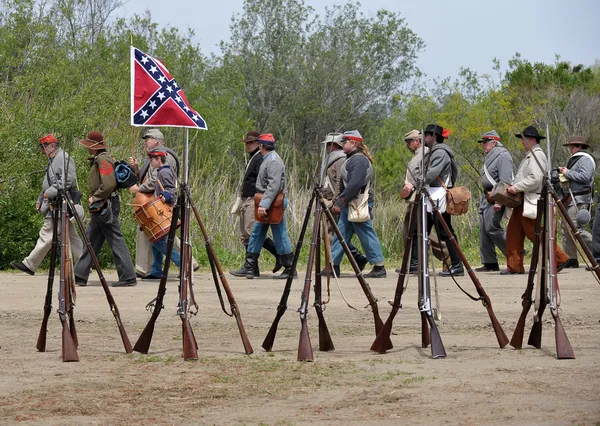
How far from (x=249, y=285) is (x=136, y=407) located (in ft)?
25.1

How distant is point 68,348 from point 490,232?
8.40 m

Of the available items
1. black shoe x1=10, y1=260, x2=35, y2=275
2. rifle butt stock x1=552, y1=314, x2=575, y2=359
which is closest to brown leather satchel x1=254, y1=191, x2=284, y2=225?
black shoe x1=10, y1=260, x2=35, y2=275

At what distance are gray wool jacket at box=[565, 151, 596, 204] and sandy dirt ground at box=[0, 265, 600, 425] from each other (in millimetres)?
4279

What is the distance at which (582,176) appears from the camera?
15.7m

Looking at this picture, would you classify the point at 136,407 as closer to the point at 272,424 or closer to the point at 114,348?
the point at 272,424

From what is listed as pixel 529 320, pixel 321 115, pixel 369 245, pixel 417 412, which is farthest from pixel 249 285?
pixel 321 115

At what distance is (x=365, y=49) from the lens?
47.3m

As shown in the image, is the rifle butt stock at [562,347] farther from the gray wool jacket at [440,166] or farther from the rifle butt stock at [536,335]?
the gray wool jacket at [440,166]

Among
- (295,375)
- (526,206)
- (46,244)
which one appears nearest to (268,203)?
(46,244)

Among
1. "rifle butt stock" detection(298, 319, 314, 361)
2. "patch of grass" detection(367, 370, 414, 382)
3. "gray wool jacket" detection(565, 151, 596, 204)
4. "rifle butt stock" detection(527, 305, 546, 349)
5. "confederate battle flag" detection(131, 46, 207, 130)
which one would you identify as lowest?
"patch of grass" detection(367, 370, 414, 382)

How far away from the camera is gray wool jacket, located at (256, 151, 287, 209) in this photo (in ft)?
48.2

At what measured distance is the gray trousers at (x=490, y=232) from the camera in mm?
15547

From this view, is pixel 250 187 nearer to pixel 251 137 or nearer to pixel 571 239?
pixel 251 137

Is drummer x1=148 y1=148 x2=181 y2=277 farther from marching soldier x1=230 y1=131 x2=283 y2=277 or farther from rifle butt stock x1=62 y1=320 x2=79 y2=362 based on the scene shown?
rifle butt stock x1=62 y1=320 x2=79 y2=362
